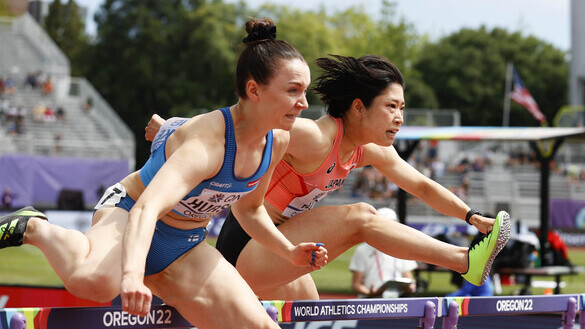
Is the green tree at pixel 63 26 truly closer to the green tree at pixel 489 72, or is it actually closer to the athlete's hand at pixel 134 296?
the green tree at pixel 489 72

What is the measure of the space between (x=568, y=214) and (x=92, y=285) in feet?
72.3

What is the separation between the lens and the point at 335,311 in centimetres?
404

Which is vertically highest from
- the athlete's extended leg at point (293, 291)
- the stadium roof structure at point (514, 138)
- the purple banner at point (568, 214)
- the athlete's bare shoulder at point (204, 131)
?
the athlete's bare shoulder at point (204, 131)

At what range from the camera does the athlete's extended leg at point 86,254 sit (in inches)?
132

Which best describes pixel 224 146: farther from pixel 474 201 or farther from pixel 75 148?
pixel 75 148

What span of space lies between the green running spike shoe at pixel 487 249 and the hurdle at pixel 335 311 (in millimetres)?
233

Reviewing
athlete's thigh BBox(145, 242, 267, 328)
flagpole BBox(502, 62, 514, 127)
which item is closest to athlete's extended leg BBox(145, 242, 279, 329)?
athlete's thigh BBox(145, 242, 267, 328)

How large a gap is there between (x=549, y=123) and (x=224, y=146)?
5593 centimetres

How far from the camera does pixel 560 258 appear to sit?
481 inches

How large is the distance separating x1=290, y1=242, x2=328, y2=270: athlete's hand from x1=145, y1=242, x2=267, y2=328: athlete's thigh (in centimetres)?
31

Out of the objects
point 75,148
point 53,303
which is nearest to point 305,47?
point 75,148

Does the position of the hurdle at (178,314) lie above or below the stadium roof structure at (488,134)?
above

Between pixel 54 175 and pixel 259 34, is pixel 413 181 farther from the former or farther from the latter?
pixel 54 175

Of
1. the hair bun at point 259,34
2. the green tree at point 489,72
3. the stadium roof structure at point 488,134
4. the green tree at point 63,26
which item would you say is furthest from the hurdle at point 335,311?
the green tree at point 63,26
